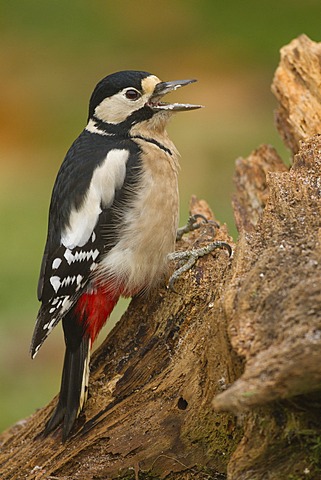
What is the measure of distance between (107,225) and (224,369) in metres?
1.22

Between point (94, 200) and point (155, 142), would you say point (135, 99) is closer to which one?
point (155, 142)

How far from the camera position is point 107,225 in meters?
3.89

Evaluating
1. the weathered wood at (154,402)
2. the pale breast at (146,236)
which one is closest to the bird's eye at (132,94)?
the pale breast at (146,236)

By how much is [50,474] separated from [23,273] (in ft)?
14.6

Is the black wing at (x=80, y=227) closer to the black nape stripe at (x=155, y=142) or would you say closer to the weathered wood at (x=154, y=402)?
the black nape stripe at (x=155, y=142)

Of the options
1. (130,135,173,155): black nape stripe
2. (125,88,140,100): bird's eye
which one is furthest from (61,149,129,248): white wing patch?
(125,88,140,100): bird's eye

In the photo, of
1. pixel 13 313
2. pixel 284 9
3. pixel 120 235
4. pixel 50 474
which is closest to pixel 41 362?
pixel 13 313

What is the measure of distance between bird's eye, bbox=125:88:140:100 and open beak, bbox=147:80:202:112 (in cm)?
7

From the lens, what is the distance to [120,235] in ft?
12.8

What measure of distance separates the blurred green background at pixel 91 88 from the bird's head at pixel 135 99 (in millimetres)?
2639

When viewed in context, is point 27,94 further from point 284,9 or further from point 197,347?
point 197,347

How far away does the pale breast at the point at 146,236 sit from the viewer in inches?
152

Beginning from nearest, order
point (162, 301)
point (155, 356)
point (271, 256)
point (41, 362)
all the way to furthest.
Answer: point (271, 256) < point (155, 356) < point (162, 301) < point (41, 362)

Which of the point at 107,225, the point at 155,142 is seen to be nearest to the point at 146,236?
the point at 107,225
